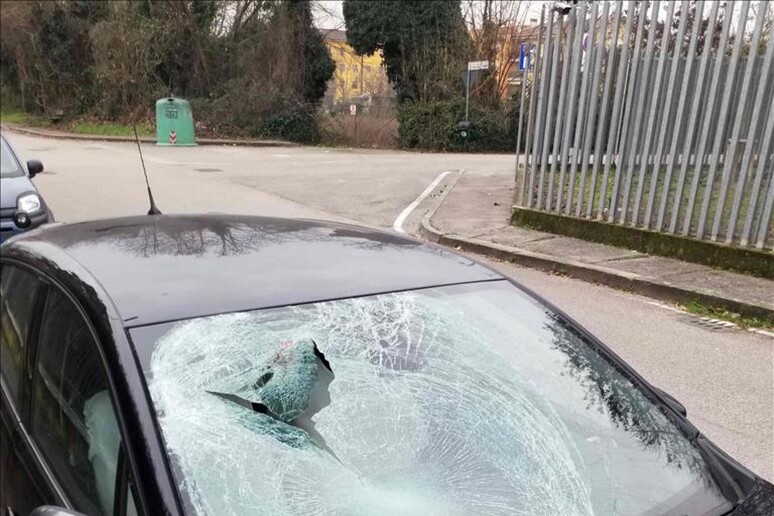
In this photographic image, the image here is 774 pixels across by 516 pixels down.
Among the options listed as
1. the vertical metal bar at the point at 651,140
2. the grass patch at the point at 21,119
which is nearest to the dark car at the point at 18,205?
the vertical metal bar at the point at 651,140

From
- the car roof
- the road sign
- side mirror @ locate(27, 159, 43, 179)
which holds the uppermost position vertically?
the road sign

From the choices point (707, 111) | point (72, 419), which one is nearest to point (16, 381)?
point (72, 419)

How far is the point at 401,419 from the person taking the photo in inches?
67.7

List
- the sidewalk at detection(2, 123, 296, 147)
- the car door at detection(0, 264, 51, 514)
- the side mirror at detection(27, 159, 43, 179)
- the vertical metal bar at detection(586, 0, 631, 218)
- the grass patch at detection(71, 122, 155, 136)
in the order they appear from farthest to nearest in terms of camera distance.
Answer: the grass patch at detection(71, 122, 155, 136) < the sidewalk at detection(2, 123, 296, 147) < the vertical metal bar at detection(586, 0, 631, 218) < the side mirror at detection(27, 159, 43, 179) < the car door at detection(0, 264, 51, 514)

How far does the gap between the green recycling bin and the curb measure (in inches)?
704

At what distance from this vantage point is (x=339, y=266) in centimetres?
200

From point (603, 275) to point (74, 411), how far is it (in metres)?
6.02

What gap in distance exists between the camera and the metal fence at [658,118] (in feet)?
22.3

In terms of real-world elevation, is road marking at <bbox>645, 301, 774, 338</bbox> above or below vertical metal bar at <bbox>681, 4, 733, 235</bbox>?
below

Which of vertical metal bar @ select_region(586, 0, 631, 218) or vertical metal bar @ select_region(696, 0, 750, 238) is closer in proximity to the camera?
vertical metal bar @ select_region(696, 0, 750, 238)

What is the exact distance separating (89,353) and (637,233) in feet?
23.9

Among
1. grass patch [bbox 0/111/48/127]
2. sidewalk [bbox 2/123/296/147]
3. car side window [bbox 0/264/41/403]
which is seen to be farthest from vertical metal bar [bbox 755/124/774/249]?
grass patch [bbox 0/111/48/127]

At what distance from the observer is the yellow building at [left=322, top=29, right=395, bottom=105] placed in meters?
32.7

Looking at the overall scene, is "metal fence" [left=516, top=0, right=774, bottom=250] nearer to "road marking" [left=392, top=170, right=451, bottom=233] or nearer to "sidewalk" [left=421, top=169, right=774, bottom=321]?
"sidewalk" [left=421, top=169, right=774, bottom=321]
